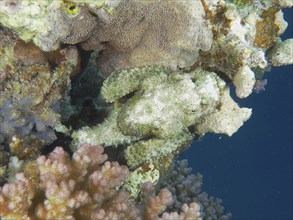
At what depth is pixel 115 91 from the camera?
3346 mm

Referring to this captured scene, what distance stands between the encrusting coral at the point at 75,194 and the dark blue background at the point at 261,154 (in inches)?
1739

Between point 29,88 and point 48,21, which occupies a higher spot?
point 48,21

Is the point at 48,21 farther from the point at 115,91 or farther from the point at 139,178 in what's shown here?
the point at 139,178

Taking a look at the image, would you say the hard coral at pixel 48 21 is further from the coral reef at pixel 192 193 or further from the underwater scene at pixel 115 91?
the coral reef at pixel 192 193

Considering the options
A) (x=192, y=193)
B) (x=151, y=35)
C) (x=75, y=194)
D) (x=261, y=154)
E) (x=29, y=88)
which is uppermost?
(x=151, y=35)

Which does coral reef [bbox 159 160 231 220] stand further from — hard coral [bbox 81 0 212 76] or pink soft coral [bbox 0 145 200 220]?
pink soft coral [bbox 0 145 200 220]

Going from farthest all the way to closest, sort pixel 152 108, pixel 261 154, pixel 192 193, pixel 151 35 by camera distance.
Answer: pixel 261 154, pixel 192 193, pixel 151 35, pixel 152 108

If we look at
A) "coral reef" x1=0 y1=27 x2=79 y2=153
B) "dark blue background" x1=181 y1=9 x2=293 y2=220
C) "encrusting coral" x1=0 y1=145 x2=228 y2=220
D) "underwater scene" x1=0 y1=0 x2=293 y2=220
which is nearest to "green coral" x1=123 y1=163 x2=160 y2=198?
"underwater scene" x1=0 y1=0 x2=293 y2=220

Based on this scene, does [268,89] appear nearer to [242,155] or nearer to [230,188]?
[242,155]

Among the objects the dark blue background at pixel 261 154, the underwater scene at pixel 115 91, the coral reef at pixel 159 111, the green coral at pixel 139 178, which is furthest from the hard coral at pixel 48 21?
the dark blue background at pixel 261 154

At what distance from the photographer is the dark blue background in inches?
1861

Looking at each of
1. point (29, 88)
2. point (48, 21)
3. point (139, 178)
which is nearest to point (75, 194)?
point (29, 88)

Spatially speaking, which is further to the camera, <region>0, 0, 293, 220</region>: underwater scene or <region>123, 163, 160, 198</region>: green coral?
<region>123, 163, 160, 198</region>: green coral

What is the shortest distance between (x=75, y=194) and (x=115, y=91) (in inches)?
46.4
